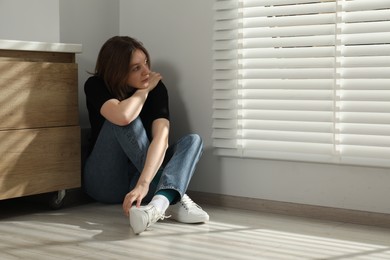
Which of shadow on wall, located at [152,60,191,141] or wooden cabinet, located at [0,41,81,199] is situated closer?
wooden cabinet, located at [0,41,81,199]

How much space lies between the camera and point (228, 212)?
245cm

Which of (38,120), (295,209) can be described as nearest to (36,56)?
(38,120)

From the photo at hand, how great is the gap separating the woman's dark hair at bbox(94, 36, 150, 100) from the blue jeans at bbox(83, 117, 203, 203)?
0.15 metres

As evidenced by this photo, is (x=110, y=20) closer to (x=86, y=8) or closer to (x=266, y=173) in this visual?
(x=86, y=8)

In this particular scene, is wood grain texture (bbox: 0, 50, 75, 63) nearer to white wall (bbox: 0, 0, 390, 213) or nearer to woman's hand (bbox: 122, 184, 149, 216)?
white wall (bbox: 0, 0, 390, 213)

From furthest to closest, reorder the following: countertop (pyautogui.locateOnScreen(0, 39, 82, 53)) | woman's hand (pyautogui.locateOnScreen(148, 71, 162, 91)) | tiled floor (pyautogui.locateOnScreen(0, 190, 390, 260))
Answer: woman's hand (pyautogui.locateOnScreen(148, 71, 162, 91))
countertop (pyautogui.locateOnScreen(0, 39, 82, 53))
tiled floor (pyautogui.locateOnScreen(0, 190, 390, 260))

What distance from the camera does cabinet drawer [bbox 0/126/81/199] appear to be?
2184mm

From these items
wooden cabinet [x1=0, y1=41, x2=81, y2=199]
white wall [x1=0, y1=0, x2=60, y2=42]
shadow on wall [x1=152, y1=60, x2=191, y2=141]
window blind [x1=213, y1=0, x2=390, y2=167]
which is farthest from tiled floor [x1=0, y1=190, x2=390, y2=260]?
white wall [x1=0, y1=0, x2=60, y2=42]

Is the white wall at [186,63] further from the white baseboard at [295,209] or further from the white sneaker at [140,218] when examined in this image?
the white sneaker at [140,218]

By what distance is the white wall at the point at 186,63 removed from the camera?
2.34m

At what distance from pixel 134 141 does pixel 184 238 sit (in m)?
0.45

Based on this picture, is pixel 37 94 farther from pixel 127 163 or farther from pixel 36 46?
pixel 127 163

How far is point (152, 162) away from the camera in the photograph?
7.30 ft

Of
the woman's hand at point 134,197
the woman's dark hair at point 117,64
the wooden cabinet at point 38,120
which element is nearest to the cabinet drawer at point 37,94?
the wooden cabinet at point 38,120
